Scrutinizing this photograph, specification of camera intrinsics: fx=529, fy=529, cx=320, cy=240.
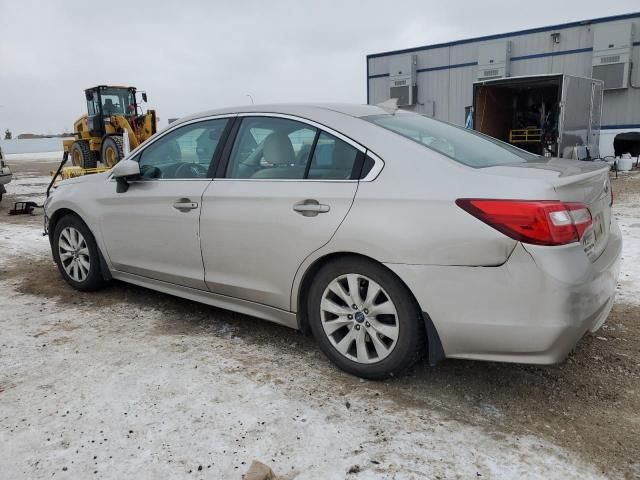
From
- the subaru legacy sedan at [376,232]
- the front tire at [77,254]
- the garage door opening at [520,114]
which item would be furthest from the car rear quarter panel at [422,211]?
the garage door opening at [520,114]

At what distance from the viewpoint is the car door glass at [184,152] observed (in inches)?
143

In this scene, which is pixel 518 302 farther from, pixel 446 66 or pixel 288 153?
pixel 446 66

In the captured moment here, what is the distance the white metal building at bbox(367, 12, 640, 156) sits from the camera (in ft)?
54.7

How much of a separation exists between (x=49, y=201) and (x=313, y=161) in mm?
2915

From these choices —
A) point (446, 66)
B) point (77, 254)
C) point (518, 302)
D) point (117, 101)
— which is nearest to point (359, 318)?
point (518, 302)

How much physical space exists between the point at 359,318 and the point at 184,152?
190cm

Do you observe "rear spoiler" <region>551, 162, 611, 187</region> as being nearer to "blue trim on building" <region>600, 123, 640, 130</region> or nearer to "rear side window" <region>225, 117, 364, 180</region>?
"rear side window" <region>225, 117, 364, 180</region>

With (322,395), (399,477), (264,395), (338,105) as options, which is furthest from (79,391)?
(338,105)

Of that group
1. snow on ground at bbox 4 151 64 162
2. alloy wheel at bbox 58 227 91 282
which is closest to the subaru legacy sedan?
alloy wheel at bbox 58 227 91 282

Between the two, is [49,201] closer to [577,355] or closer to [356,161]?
[356,161]

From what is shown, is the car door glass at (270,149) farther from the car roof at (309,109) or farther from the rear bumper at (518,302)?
the rear bumper at (518,302)

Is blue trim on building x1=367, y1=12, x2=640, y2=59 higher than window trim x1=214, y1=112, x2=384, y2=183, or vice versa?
blue trim on building x1=367, y1=12, x2=640, y2=59

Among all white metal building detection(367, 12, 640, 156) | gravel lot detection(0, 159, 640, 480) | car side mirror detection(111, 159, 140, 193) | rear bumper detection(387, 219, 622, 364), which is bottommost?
gravel lot detection(0, 159, 640, 480)

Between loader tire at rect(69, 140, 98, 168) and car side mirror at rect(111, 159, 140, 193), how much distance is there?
1381 centimetres
